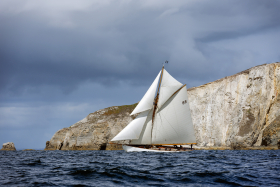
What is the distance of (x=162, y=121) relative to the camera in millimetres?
41906

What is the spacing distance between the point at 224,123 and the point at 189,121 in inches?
1080

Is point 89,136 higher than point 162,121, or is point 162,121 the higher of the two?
point 162,121

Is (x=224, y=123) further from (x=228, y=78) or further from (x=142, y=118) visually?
(x=142, y=118)

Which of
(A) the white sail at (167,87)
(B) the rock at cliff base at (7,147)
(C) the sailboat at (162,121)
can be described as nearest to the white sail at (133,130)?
(C) the sailboat at (162,121)

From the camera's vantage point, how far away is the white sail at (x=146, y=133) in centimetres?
4228

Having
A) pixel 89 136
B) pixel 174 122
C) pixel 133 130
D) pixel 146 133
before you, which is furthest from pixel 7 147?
pixel 174 122

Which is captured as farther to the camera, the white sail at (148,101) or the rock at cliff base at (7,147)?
the rock at cliff base at (7,147)

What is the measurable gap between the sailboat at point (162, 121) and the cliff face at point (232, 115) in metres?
22.8

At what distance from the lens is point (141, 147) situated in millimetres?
42156

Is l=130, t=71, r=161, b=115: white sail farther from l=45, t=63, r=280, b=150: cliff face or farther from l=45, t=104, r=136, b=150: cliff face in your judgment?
l=45, t=104, r=136, b=150: cliff face

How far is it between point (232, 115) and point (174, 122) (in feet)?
97.9

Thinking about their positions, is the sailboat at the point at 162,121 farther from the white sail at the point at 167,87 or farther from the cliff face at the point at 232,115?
the cliff face at the point at 232,115

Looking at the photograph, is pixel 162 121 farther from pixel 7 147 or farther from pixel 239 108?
pixel 7 147

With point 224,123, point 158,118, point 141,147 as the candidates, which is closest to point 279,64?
point 224,123
